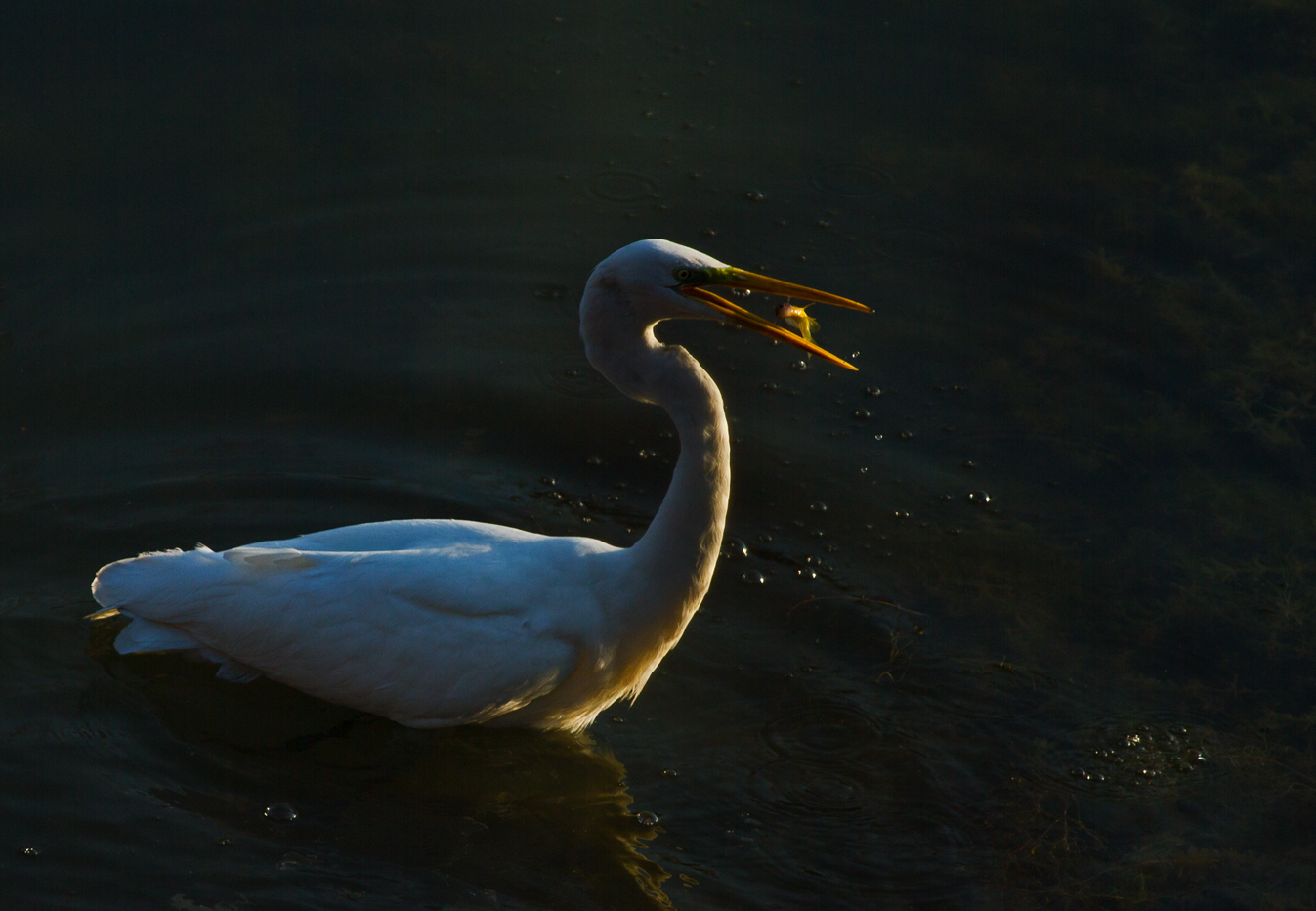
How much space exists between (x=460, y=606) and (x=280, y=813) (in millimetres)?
837

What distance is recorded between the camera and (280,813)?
4.01 meters

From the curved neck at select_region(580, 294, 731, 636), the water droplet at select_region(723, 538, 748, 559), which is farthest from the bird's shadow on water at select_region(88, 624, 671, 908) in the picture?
the water droplet at select_region(723, 538, 748, 559)

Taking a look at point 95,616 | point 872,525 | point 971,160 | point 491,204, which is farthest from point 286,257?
point 971,160

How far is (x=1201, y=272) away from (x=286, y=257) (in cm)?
457

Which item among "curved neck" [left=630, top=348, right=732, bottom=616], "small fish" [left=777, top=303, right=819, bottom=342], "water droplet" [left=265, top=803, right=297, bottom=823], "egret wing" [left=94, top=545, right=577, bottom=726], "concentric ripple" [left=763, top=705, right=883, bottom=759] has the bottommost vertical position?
"water droplet" [left=265, top=803, right=297, bottom=823]

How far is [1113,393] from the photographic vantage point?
5953 mm

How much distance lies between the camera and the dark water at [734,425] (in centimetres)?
407

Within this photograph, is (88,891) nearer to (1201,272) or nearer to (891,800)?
(891,800)

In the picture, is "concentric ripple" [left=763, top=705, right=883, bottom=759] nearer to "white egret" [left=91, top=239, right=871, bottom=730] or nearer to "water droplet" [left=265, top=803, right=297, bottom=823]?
"white egret" [left=91, top=239, right=871, bottom=730]

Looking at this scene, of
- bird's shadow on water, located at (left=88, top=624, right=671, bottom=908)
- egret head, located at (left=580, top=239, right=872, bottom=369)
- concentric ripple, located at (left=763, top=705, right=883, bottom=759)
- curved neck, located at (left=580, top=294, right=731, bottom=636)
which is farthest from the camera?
concentric ripple, located at (left=763, top=705, right=883, bottom=759)

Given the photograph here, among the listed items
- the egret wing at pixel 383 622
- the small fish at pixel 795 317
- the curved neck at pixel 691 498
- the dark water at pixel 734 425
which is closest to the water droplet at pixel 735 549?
the dark water at pixel 734 425

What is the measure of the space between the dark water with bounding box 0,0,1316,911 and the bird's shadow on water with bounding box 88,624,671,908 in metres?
0.02

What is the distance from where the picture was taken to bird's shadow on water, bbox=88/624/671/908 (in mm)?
3936

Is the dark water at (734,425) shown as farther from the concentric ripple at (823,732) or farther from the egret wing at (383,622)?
the egret wing at (383,622)
